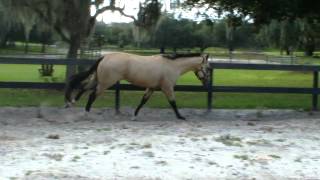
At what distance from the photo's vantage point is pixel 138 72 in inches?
420

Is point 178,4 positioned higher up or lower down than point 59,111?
higher up

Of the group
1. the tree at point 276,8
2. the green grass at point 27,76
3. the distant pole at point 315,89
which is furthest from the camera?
the green grass at point 27,76

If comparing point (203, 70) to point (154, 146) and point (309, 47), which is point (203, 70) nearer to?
point (154, 146)

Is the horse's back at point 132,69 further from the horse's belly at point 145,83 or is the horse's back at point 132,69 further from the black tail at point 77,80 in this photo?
the black tail at point 77,80

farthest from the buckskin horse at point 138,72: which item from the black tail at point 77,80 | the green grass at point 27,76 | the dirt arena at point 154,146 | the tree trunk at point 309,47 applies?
the tree trunk at point 309,47

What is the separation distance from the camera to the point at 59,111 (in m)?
11.4

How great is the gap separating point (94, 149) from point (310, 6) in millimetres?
8126

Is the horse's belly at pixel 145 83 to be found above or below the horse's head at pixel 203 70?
below

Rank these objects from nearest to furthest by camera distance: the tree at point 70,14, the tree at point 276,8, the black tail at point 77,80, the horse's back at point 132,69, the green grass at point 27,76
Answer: the horse's back at point 132,69
the black tail at point 77,80
the tree at point 276,8
the tree at point 70,14
the green grass at point 27,76

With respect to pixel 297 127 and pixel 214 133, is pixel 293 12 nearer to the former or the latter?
pixel 297 127

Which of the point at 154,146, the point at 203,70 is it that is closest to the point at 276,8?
the point at 203,70

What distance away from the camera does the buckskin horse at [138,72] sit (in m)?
10.6

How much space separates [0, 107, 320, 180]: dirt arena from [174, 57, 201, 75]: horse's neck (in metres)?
0.98

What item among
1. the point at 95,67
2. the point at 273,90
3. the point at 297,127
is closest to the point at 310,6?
the point at 273,90
